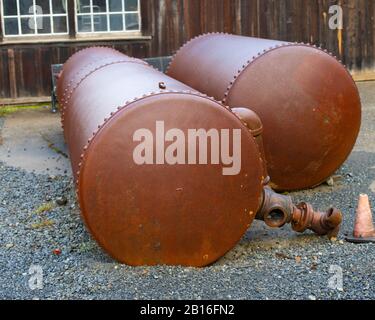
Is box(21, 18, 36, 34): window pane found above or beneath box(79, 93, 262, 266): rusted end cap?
above

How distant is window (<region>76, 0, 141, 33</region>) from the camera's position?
12773 millimetres

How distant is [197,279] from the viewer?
4.59 metres

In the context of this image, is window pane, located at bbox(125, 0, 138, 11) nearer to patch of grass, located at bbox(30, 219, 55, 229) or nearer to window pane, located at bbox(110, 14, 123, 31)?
window pane, located at bbox(110, 14, 123, 31)

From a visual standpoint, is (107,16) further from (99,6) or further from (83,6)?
(83,6)

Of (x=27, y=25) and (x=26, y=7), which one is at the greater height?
(x=26, y=7)

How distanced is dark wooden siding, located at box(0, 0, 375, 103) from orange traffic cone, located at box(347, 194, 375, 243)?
25.9 ft

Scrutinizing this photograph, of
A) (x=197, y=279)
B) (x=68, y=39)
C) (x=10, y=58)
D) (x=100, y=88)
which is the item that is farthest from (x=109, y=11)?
(x=197, y=279)

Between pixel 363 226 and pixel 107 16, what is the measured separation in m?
8.43

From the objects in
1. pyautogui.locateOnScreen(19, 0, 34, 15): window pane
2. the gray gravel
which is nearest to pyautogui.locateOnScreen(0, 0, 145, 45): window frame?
pyautogui.locateOnScreen(19, 0, 34, 15): window pane

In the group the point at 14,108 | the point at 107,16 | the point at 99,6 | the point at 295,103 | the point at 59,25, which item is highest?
the point at 99,6

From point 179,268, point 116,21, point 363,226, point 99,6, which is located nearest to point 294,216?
point 363,226

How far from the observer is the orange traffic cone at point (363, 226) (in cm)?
551

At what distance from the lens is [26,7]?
12672mm

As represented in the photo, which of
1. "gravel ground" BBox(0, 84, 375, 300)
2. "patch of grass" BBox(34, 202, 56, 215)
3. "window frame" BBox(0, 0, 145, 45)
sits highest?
"window frame" BBox(0, 0, 145, 45)
